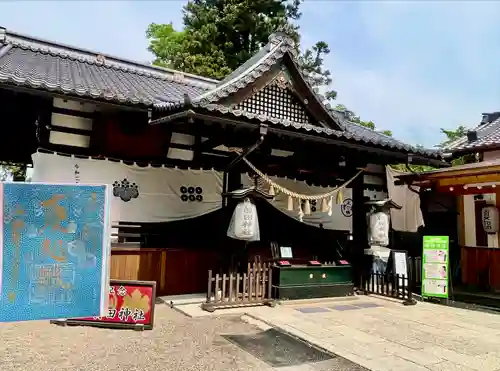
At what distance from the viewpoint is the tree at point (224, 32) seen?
24297mm

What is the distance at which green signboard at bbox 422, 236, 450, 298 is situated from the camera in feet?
31.8

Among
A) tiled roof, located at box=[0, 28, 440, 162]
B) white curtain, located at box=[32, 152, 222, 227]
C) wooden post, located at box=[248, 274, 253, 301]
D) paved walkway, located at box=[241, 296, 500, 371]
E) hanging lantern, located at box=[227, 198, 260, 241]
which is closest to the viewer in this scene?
paved walkway, located at box=[241, 296, 500, 371]

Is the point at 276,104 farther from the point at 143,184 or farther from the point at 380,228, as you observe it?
the point at 380,228

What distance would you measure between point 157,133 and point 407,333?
694cm

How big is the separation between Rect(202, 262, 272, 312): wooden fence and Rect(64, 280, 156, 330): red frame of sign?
73.5 inches

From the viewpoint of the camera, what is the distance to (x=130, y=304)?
631 centimetres

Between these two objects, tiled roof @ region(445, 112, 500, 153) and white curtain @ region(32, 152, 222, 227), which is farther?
tiled roof @ region(445, 112, 500, 153)

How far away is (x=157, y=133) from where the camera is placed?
9469 mm

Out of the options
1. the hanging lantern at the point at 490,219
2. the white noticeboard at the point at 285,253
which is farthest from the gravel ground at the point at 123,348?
the hanging lantern at the point at 490,219

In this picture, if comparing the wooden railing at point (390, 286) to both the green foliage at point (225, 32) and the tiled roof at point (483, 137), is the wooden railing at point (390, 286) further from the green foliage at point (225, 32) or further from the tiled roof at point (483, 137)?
the green foliage at point (225, 32)

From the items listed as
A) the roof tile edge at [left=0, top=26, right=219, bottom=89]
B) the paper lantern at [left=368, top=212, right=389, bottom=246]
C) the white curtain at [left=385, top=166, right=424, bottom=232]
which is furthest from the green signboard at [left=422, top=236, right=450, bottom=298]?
the roof tile edge at [left=0, top=26, right=219, bottom=89]

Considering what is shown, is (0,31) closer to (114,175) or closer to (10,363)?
Answer: (114,175)

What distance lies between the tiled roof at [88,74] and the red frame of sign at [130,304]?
3791 mm

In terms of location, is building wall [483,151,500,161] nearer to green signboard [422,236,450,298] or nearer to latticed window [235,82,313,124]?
green signboard [422,236,450,298]
